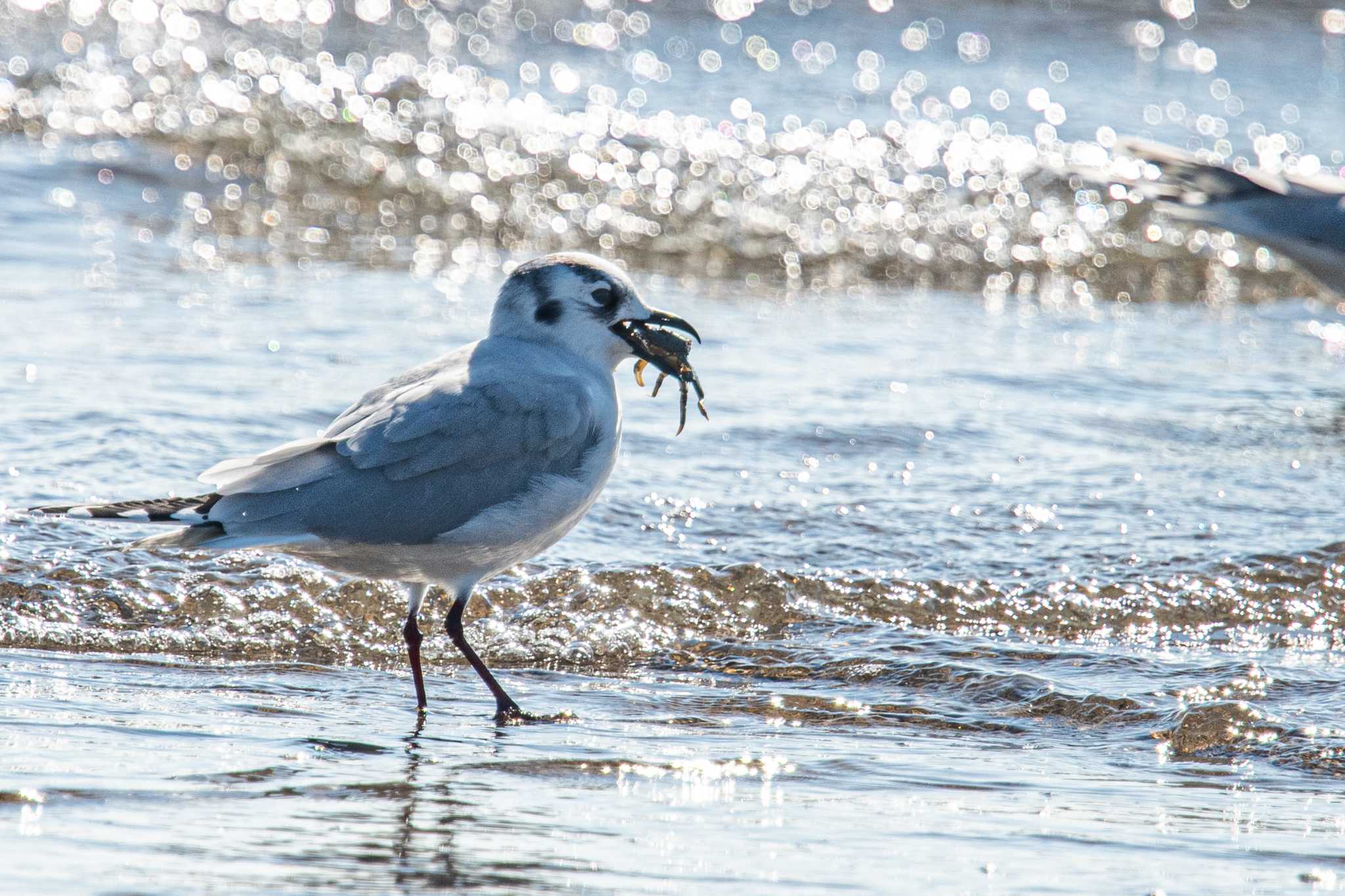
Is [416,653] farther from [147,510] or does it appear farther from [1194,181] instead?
[1194,181]

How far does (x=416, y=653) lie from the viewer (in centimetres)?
416

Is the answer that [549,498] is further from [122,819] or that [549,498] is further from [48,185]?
[48,185]

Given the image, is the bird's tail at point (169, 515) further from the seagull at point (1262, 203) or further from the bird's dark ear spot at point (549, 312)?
the seagull at point (1262, 203)

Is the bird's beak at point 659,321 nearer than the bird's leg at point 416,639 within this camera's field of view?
No

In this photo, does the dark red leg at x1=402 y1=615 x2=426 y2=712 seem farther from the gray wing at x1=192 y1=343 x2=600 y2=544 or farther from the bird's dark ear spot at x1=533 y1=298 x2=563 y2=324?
the bird's dark ear spot at x1=533 y1=298 x2=563 y2=324

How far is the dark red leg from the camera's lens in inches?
159

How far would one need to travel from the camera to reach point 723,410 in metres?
6.54

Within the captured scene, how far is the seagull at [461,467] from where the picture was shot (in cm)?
386

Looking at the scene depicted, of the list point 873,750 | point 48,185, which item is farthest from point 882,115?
point 873,750

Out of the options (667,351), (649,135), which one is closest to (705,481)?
(667,351)

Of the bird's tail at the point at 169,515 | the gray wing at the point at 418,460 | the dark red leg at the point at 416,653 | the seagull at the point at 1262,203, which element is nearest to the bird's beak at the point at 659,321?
the gray wing at the point at 418,460

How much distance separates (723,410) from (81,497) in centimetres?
234

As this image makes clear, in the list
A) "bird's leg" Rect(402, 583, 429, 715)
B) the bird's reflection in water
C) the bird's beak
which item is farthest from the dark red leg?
the bird's beak

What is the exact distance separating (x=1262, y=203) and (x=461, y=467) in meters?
5.95
